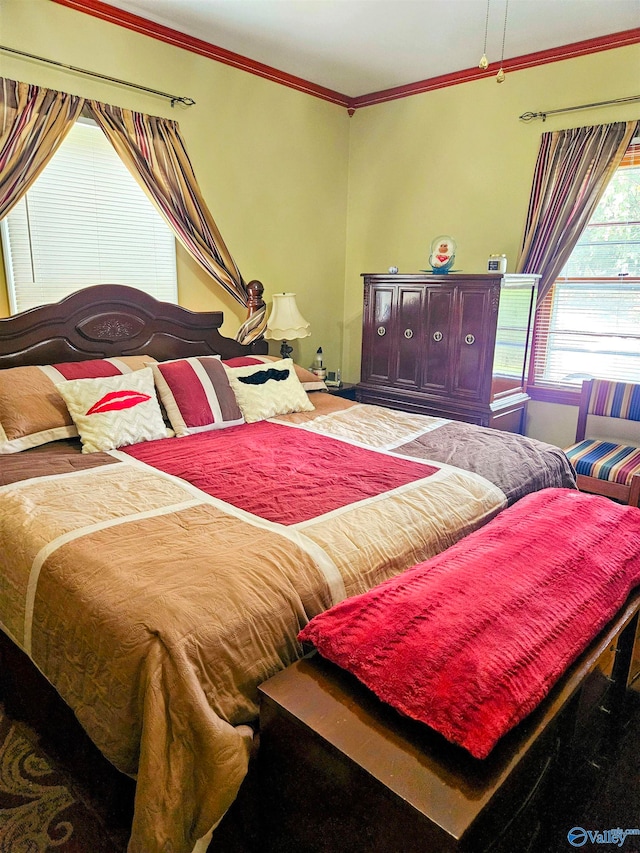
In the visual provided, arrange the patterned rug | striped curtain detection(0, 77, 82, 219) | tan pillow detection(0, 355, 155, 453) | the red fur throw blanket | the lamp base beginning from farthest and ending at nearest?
the lamp base, striped curtain detection(0, 77, 82, 219), tan pillow detection(0, 355, 155, 453), the patterned rug, the red fur throw blanket

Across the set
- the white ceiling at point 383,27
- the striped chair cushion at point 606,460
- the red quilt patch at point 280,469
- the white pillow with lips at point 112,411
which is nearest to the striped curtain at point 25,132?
the white ceiling at point 383,27

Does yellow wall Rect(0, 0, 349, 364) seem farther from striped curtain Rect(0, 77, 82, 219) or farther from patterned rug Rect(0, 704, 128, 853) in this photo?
patterned rug Rect(0, 704, 128, 853)

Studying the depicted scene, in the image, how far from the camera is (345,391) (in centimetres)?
420

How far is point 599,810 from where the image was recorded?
1.54 meters

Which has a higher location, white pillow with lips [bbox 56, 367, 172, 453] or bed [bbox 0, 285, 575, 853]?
white pillow with lips [bbox 56, 367, 172, 453]

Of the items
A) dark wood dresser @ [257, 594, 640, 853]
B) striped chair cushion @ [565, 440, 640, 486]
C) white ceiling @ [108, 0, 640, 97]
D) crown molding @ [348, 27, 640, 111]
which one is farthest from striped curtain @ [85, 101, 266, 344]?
dark wood dresser @ [257, 594, 640, 853]

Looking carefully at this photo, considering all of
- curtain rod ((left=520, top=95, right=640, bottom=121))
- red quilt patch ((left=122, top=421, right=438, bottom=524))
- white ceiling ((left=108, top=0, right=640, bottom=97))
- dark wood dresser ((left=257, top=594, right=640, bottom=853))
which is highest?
white ceiling ((left=108, top=0, right=640, bottom=97))

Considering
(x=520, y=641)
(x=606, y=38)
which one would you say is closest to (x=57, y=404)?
(x=520, y=641)

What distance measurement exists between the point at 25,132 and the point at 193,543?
7.75ft

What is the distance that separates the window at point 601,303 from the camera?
3.33 m

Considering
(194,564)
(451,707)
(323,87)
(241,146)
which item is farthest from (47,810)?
(323,87)

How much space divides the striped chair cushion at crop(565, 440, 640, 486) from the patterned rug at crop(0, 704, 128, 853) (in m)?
2.67

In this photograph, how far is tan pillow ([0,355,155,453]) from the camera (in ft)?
7.78

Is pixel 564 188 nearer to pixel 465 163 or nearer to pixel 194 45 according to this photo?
pixel 465 163
